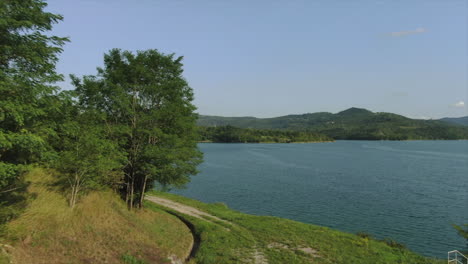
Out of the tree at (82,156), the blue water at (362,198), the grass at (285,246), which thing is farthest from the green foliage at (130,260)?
the blue water at (362,198)

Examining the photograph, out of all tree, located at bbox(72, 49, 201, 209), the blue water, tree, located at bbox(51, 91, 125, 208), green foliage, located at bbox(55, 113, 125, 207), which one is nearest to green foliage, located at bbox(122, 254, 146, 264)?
tree, located at bbox(51, 91, 125, 208)

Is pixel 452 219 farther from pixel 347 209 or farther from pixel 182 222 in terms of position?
pixel 182 222

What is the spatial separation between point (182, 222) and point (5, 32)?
22099 mm

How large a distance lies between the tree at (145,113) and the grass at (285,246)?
23.0 ft

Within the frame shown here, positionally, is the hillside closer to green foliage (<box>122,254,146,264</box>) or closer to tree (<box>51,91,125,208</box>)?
green foliage (<box>122,254,146,264</box>)

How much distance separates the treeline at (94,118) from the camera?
12180 millimetres

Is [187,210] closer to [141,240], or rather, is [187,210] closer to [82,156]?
[141,240]

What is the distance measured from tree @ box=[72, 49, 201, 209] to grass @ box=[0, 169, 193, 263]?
14.5 ft

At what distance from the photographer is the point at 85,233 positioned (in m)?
18.8

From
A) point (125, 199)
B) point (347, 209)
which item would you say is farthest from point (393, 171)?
point (125, 199)

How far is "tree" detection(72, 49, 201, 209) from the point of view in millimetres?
24906

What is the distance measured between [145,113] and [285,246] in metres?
18.1

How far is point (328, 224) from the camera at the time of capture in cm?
3578

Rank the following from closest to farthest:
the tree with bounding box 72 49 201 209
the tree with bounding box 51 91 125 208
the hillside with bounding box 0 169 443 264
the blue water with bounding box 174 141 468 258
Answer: the hillside with bounding box 0 169 443 264 < the tree with bounding box 51 91 125 208 < the tree with bounding box 72 49 201 209 < the blue water with bounding box 174 141 468 258
